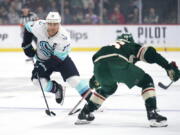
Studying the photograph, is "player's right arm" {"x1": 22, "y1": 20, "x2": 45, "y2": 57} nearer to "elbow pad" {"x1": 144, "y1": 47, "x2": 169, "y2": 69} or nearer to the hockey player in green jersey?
the hockey player in green jersey

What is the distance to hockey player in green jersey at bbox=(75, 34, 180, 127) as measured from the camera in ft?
18.2

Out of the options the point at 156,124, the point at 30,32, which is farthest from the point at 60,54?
the point at 156,124

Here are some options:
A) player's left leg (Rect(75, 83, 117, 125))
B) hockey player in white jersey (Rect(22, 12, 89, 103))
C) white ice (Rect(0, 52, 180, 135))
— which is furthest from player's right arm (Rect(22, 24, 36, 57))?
player's left leg (Rect(75, 83, 117, 125))

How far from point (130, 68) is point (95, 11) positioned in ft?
34.0

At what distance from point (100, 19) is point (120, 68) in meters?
10.3

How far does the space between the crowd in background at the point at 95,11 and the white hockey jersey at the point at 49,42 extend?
30.1ft

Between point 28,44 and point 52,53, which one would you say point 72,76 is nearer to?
point 52,53

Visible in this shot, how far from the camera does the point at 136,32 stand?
1576 centimetres

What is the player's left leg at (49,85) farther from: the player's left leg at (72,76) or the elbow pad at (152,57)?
the elbow pad at (152,57)

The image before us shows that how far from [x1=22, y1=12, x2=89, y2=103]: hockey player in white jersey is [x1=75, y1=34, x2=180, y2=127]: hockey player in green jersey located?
744 millimetres

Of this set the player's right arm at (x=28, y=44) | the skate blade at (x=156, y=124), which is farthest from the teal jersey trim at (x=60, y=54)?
the skate blade at (x=156, y=124)

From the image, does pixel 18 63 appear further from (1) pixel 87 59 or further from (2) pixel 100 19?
(2) pixel 100 19

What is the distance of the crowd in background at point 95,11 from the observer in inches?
615

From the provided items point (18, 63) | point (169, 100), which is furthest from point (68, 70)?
point (18, 63)
